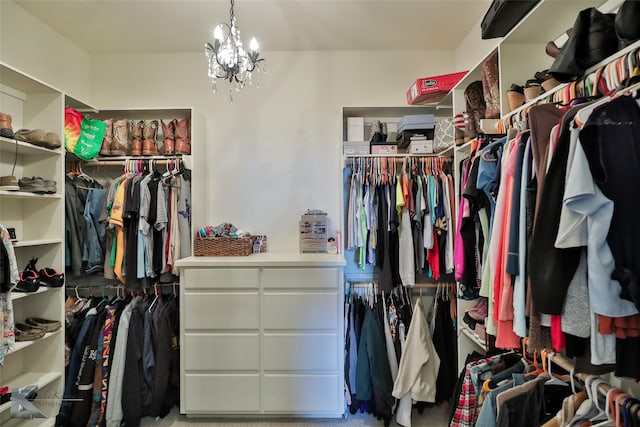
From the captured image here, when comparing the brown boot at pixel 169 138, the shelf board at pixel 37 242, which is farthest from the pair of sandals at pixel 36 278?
the brown boot at pixel 169 138

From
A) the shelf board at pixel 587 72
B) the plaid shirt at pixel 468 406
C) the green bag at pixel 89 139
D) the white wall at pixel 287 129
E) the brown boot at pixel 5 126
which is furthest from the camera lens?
the white wall at pixel 287 129

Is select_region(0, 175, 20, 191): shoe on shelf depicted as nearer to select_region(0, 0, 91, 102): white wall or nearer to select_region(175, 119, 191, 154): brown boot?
select_region(0, 0, 91, 102): white wall

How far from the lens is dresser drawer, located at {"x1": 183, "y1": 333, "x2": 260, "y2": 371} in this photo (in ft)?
6.86

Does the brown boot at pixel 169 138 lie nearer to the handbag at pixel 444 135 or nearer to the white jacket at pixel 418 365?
the handbag at pixel 444 135

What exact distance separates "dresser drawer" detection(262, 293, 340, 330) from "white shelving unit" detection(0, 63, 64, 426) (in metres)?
1.42

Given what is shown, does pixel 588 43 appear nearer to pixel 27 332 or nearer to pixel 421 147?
pixel 421 147

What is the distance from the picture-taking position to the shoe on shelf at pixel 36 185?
195 cm

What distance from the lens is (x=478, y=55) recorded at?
2.27 metres

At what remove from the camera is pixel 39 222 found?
2141mm

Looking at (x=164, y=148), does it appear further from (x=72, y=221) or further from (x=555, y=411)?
(x=555, y=411)

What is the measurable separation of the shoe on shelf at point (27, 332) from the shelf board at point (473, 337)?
8.71 feet

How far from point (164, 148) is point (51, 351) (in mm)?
1592

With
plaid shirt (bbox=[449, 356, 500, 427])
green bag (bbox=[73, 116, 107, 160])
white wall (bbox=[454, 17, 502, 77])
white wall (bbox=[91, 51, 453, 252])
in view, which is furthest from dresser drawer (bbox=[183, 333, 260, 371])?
white wall (bbox=[454, 17, 502, 77])

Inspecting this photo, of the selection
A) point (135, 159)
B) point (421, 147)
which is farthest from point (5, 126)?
point (421, 147)
